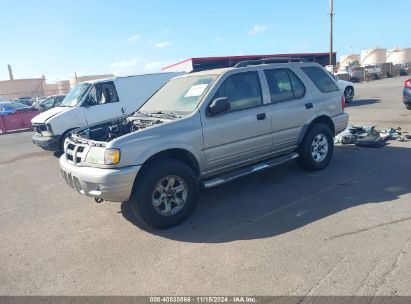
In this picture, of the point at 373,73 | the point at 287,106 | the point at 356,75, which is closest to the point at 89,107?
the point at 287,106

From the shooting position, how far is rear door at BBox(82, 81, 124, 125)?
9.24m

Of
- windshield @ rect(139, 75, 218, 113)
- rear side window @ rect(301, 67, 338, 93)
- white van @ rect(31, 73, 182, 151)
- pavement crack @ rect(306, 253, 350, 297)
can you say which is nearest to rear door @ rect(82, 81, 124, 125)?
white van @ rect(31, 73, 182, 151)

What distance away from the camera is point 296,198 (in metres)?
4.83

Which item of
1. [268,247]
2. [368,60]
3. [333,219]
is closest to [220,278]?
[268,247]

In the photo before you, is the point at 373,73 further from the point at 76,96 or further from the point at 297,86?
the point at 297,86

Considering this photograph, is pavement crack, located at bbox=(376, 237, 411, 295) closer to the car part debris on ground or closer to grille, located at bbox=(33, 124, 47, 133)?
the car part debris on ground

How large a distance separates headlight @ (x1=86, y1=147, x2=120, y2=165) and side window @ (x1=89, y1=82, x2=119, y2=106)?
5.69 metres

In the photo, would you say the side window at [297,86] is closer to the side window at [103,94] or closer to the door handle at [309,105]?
the door handle at [309,105]

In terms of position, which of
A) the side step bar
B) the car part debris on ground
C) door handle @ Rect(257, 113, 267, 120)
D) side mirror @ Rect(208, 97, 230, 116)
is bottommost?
the car part debris on ground

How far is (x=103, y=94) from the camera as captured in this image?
9.59 m

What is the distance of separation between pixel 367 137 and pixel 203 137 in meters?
5.07

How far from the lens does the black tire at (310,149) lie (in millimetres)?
5719

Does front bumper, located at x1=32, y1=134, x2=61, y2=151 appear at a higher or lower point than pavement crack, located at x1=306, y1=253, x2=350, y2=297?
higher

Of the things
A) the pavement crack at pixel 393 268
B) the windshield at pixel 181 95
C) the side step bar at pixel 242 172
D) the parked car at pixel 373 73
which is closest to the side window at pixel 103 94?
the windshield at pixel 181 95
